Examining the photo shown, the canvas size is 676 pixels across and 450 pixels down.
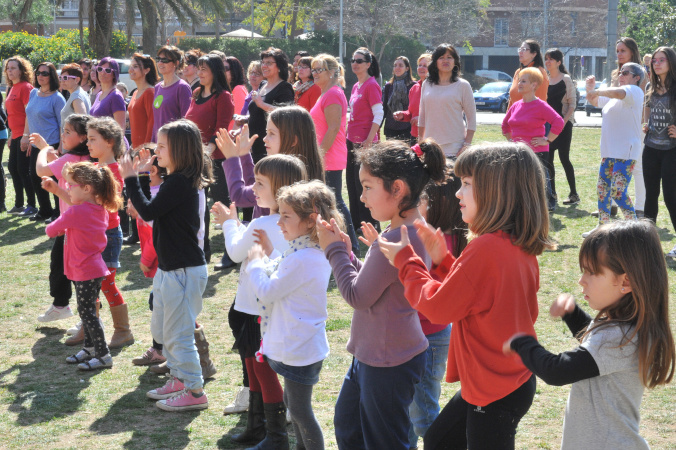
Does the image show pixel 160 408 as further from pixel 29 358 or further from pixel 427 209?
pixel 427 209

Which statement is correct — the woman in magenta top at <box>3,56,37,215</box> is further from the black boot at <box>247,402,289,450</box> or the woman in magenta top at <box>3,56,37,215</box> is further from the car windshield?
the car windshield

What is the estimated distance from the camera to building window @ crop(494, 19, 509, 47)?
65.4 m

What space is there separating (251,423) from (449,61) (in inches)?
178

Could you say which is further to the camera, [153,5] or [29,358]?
[153,5]

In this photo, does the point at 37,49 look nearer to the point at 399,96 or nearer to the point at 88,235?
the point at 399,96

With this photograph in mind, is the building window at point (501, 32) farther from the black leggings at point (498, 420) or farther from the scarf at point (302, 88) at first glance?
the black leggings at point (498, 420)

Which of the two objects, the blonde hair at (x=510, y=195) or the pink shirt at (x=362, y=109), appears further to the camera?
the pink shirt at (x=362, y=109)

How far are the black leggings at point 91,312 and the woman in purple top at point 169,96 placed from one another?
9.59ft

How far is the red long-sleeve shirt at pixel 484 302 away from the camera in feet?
8.66

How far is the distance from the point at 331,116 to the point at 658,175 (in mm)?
3577

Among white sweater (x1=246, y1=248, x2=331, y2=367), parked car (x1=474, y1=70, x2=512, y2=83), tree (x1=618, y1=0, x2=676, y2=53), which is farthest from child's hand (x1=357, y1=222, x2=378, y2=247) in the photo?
parked car (x1=474, y1=70, x2=512, y2=83)

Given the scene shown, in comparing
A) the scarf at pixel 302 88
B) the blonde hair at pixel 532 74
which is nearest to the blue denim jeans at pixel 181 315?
the scarf at pixel 302 88

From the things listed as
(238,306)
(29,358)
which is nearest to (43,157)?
(29,358)

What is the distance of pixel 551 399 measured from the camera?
443cm
